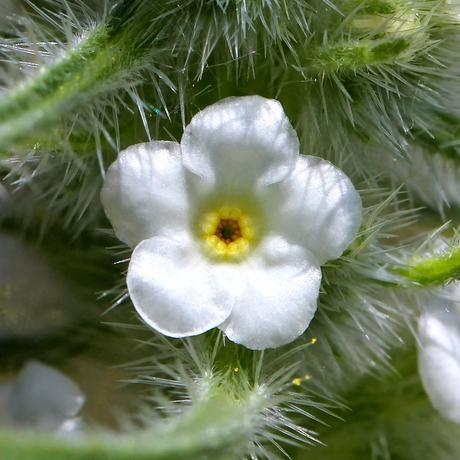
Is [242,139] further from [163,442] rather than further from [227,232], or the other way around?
[163,442]

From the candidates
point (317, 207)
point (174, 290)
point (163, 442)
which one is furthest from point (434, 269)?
point (163, 442)

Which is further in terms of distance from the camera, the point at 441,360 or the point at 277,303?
the point at 441,360

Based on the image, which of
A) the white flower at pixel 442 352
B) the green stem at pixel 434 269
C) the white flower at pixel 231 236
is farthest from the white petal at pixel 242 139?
the white flower at pixel 442 352

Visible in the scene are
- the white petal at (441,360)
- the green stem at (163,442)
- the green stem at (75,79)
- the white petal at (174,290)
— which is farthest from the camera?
the white petal at (441,360)

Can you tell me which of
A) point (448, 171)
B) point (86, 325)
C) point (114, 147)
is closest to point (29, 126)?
point (114, 147)

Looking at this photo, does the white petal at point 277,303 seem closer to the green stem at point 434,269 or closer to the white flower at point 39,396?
the green stem at point 434,269

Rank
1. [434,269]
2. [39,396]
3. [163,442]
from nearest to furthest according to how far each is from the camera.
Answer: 1. [163,442]
2. [434,269]
3. [39,396]
